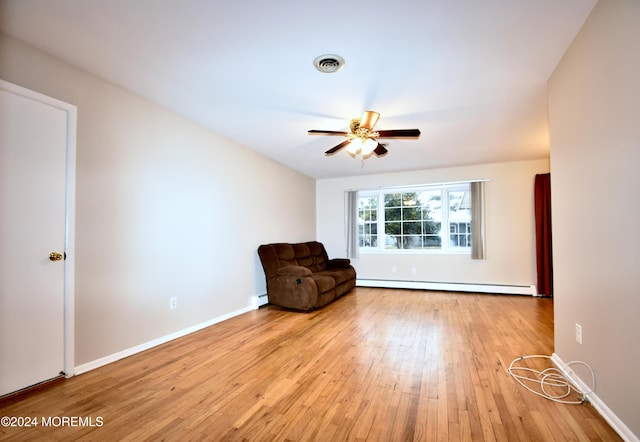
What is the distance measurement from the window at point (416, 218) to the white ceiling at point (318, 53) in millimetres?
2356

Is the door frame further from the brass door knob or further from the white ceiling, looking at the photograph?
the white ceiling

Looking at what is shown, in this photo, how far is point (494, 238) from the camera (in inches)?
210

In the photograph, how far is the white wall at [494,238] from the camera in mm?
5176

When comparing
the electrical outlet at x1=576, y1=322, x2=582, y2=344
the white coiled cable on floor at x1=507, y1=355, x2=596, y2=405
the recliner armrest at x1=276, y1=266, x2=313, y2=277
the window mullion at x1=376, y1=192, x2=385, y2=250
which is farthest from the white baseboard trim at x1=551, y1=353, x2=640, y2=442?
the window mullion at x1=376, y1=192, x2=385, y2=250

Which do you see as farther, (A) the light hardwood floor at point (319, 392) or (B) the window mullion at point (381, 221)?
(B) the window mullion at point (381, 221)

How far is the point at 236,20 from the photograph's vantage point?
1799 mm

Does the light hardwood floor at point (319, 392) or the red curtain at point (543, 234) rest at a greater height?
the red curtain at point (543, 234)

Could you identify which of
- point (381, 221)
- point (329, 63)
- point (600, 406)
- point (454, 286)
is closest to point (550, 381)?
point (600, 406)

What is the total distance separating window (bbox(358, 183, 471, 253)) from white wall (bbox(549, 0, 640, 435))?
342 cm

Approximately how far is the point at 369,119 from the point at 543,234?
4.14 meters

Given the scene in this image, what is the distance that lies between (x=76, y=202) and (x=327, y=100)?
2.27 m

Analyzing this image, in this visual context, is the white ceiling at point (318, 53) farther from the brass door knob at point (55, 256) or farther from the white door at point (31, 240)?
the brass door knob at point (55, 256)

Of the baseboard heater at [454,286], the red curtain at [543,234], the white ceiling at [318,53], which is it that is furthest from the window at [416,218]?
the white ceiling at [318,53]

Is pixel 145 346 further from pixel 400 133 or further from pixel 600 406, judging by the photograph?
pixel 600 406
